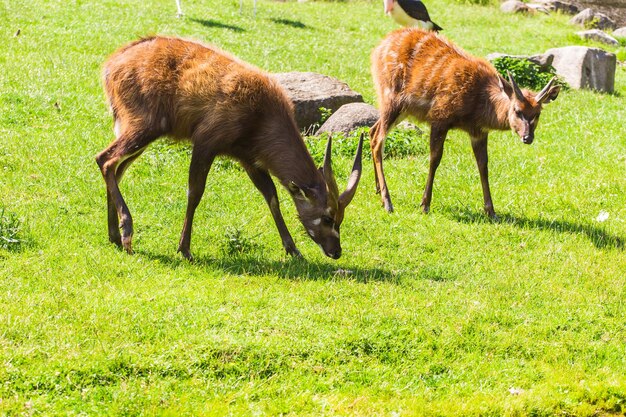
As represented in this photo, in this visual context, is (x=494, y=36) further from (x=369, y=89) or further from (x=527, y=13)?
(x=369, y=89)

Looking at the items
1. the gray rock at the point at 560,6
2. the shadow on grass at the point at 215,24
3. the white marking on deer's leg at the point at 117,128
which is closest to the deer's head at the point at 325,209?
the white marking on deer's leg at the point at 117,128

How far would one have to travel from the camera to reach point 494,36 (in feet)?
77.5

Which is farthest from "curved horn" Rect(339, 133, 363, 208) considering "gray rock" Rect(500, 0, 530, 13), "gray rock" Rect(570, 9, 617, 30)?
"gray rock" Rect(500, 0, 530, 13)

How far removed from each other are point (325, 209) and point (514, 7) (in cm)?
2209

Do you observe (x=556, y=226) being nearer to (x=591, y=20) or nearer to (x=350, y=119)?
(x=350, y=119)

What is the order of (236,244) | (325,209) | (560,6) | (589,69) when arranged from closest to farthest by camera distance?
1. (325,209)
2. (236,244)
3. (589,69)
4. (560,6)

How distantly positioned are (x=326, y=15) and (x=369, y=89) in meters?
8.71

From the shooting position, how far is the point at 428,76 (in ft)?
36.0

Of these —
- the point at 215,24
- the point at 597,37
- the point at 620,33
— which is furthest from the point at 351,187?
the point at 620,33

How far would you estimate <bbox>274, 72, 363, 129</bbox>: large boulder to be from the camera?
13.1 metres

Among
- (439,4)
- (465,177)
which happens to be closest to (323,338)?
(465,177)

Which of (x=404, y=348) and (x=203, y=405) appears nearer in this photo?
(x=203, y=405)

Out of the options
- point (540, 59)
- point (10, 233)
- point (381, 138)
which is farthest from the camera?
point (540, 59)

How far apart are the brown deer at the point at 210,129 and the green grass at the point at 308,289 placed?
0.52 meters
